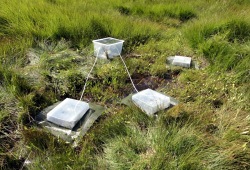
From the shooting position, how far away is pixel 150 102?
6.09ft

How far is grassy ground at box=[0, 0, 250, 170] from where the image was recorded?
1436mm

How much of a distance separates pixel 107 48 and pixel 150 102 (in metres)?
1.09

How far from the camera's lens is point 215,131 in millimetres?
1653

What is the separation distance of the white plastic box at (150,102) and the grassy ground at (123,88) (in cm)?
11

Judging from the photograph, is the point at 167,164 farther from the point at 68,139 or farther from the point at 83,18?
the point at 83,18

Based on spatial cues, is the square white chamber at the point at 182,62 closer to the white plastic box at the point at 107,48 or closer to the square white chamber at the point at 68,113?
the white plastic box at the point at 107,48

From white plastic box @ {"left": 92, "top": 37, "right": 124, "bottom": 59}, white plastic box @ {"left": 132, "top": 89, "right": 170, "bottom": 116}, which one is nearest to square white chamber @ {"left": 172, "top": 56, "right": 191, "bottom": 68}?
white plastic box @ {"left": 92, "top": 37, "right": 124, "bottom": 59}

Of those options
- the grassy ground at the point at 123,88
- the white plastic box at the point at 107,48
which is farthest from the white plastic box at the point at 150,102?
the white plastic box at the point at 107,48

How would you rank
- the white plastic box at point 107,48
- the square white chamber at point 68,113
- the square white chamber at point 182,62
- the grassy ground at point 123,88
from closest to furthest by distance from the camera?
1. the grassy ground at point 123,88
2. the square white chamber at point 68,113
3. the white plastic box at point 107,48
4. the square white chamber at point 182,62

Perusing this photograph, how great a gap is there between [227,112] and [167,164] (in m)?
0.83

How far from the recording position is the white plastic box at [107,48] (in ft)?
8.75

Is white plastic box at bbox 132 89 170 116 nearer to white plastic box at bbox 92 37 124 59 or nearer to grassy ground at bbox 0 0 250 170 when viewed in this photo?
grassy ground at bbox 0 0 250 170

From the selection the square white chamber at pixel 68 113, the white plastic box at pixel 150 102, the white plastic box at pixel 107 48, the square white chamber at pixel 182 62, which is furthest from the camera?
the square white chamber at pixel 182 62

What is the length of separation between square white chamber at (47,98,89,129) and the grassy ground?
0.13 m
